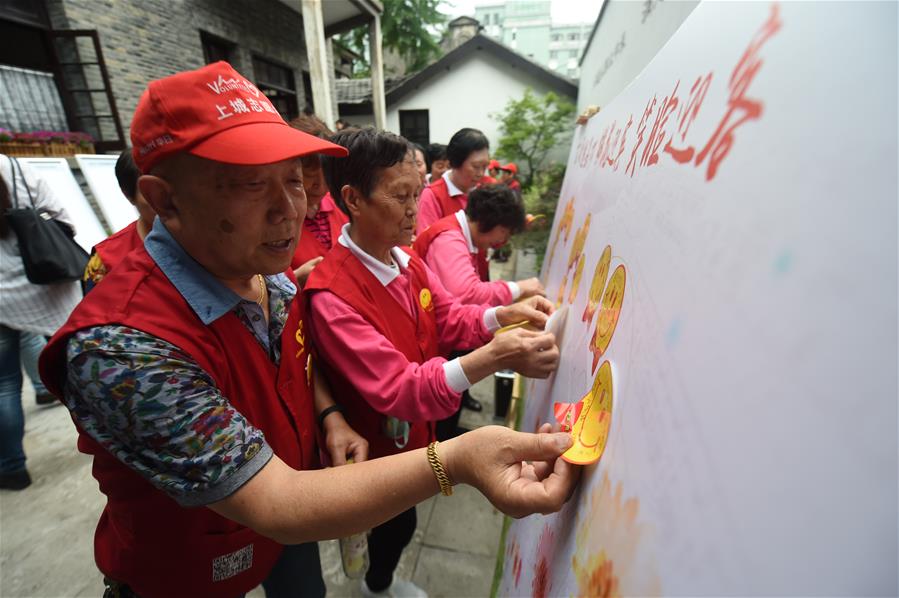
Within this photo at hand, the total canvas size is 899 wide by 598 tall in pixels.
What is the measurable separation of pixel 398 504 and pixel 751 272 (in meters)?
0.65

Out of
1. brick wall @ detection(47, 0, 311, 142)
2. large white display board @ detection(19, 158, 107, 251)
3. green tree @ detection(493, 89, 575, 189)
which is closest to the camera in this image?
large white display board @ detection(19, 158, 107, 251)

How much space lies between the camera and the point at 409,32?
15.8 meters

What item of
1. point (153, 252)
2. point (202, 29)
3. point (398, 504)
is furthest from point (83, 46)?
point (398, 504)

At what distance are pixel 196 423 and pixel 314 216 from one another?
5.39 ft

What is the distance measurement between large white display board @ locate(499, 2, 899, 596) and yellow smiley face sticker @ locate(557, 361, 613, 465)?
0.06 ft

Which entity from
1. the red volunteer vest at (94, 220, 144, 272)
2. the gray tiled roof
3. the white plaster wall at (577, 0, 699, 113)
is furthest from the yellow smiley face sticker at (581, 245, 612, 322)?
the gray tiled roof

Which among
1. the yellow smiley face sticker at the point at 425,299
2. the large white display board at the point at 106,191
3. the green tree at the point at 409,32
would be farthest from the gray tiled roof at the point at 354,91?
the yellow smiley face sticker at the point at 425,299

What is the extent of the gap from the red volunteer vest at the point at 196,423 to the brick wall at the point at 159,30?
20.6 feet

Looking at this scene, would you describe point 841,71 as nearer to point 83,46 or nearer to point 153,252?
point 153,252

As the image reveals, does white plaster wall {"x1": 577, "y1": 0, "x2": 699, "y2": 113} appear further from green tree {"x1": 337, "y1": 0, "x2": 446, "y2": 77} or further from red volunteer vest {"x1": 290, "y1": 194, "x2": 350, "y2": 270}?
green tree {"x1": 337, "y1": 0, "x2": 446, "y2": 77}

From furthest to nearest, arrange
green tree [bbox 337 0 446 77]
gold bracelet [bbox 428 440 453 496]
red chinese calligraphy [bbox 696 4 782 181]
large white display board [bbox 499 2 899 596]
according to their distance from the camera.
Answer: green tree [bbox 337 0 446 77], gold bracelet [bbox 428 440 453 496], red chinese calligraphy [bbox 696 4 782 181], large white display board [bbox 499 2 899 596]

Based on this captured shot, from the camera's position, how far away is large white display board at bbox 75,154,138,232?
3723 millimetres

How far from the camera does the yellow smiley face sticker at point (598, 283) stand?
995 millimetres

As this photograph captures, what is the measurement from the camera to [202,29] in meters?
6.74
